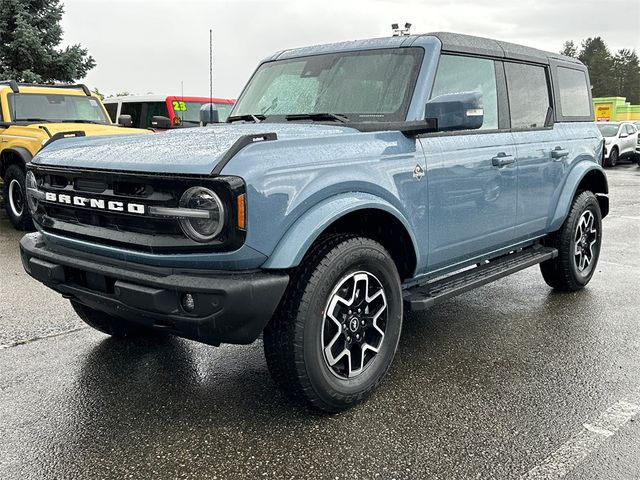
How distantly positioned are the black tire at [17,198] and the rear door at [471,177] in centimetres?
660

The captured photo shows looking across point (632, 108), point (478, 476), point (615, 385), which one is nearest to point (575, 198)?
point (615, 385)

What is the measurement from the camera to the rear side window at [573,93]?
5.00 meters

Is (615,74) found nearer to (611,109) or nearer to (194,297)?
(611,109)

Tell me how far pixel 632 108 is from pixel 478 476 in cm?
4152

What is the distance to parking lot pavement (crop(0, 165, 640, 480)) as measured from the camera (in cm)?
255

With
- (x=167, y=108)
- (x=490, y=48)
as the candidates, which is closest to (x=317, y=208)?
(x=490, y=48)

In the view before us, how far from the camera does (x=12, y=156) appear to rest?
337 inches

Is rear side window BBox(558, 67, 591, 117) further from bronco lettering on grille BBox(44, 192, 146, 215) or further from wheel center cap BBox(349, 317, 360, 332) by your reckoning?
bronco lettering on grille BBox(44, 192, 146, 215)

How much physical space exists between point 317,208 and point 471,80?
177 cm

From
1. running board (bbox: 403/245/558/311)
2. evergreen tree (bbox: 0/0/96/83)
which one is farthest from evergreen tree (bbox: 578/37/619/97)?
running board (bbox: 403/245/558/311)

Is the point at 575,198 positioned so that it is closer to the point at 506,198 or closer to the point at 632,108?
the point at 506,198

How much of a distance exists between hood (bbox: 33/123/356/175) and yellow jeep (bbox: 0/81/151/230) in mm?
4699

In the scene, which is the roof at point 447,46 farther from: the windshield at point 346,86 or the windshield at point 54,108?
the windshield at point 54,108

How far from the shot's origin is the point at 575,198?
200 inches
